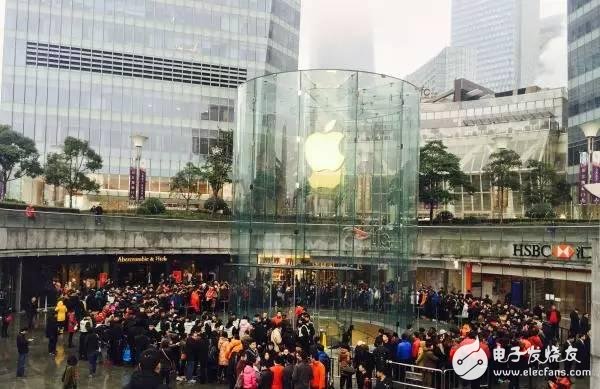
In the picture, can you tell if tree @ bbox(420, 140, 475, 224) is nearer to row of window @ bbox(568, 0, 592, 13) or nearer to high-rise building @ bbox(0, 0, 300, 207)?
row of window @ bbox(568, 0, 592, 13)

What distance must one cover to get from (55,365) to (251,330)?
6.57 m

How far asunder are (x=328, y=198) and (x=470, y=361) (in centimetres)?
909

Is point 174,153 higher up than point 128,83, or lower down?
lower down

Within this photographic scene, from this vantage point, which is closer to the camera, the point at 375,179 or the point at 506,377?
the point at 506,377

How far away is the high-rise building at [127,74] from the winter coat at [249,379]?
195 feet

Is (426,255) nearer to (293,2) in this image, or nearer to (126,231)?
(126,231)

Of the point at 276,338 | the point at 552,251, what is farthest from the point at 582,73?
the point at 276,338

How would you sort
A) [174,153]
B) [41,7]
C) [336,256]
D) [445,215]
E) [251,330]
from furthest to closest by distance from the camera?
1. [174,153]
2. [41,7]
3. [445,215]
4. [336,256]
5. [251,330]

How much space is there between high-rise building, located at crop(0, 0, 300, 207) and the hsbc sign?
48949 mm

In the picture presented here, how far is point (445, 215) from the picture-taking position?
2032 inches

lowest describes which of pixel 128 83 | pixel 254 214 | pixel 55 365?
pixel 55 365

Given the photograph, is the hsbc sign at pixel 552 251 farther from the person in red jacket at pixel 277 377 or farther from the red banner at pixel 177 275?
the red banner at pixel 177 275

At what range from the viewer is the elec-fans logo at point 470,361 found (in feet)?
54.6

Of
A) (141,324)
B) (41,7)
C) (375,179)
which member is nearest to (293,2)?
(41,7)
